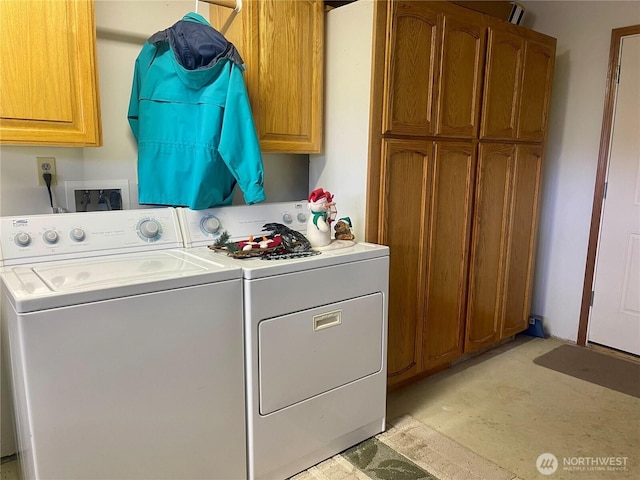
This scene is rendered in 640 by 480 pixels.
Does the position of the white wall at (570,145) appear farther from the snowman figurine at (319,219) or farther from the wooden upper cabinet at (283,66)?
the snowman figurine at (319,219)

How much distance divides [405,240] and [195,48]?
4.17 feet

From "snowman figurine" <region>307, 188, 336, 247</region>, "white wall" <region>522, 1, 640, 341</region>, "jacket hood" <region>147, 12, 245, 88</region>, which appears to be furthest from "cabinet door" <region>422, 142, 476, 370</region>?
"jacket hood" <region>147, 12, 245, 88</region>

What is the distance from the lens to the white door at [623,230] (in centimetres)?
288

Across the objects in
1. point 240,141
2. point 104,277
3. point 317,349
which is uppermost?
point 240,141

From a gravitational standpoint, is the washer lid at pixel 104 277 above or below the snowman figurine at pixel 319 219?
below

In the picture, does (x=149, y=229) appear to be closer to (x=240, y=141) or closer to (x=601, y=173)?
(x=240, y=141)

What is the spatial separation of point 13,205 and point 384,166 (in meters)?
1.53

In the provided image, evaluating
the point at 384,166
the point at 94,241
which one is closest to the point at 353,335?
the point at 384,166

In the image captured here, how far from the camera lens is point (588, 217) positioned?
10.3 feet

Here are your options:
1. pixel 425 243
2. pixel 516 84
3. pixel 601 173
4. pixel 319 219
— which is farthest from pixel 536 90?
pixel 319 219

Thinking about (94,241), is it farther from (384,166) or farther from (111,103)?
(384,166)

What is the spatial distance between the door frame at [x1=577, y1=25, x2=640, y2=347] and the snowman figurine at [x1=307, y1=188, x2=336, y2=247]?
6.55 ft

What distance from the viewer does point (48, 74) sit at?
1608 mm

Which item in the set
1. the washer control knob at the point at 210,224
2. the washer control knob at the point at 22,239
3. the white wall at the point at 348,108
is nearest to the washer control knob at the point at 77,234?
the washer control knob at the point at 22,239
